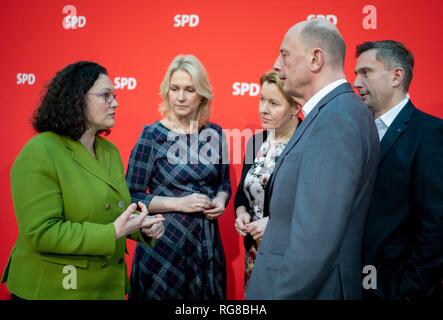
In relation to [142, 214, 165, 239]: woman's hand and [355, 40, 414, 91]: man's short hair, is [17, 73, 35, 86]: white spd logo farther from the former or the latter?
[355, 40, 414, 91]: man's short hair

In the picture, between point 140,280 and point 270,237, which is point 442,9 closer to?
point 270,237

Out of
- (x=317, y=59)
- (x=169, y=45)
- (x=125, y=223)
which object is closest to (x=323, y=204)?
(x=317, y=59)

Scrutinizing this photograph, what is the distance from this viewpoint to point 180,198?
79.8 inches

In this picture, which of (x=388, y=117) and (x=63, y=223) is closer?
(x=63, y=223)

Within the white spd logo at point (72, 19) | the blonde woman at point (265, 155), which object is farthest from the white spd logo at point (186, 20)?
the blonde woman at point (265, 155)

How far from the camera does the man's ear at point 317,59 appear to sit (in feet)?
4.06

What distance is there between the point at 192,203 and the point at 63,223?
28.9 inches

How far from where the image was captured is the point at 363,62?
1.78 meters

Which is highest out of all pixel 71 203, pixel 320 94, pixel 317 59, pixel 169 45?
pixel 169 45

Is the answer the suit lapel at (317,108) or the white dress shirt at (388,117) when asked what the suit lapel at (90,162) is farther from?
the white dress shirt at (388,117)

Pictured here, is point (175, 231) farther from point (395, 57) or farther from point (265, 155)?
point (395, 57)

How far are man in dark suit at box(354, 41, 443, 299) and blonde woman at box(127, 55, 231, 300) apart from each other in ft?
2.66

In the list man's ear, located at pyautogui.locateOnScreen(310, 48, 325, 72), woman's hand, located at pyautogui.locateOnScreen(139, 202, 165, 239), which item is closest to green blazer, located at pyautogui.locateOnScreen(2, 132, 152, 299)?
woman's hand, located at pyautogui.locateOnScreen(139, 202, 165, 239)

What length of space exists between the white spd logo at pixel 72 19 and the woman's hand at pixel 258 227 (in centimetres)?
193
